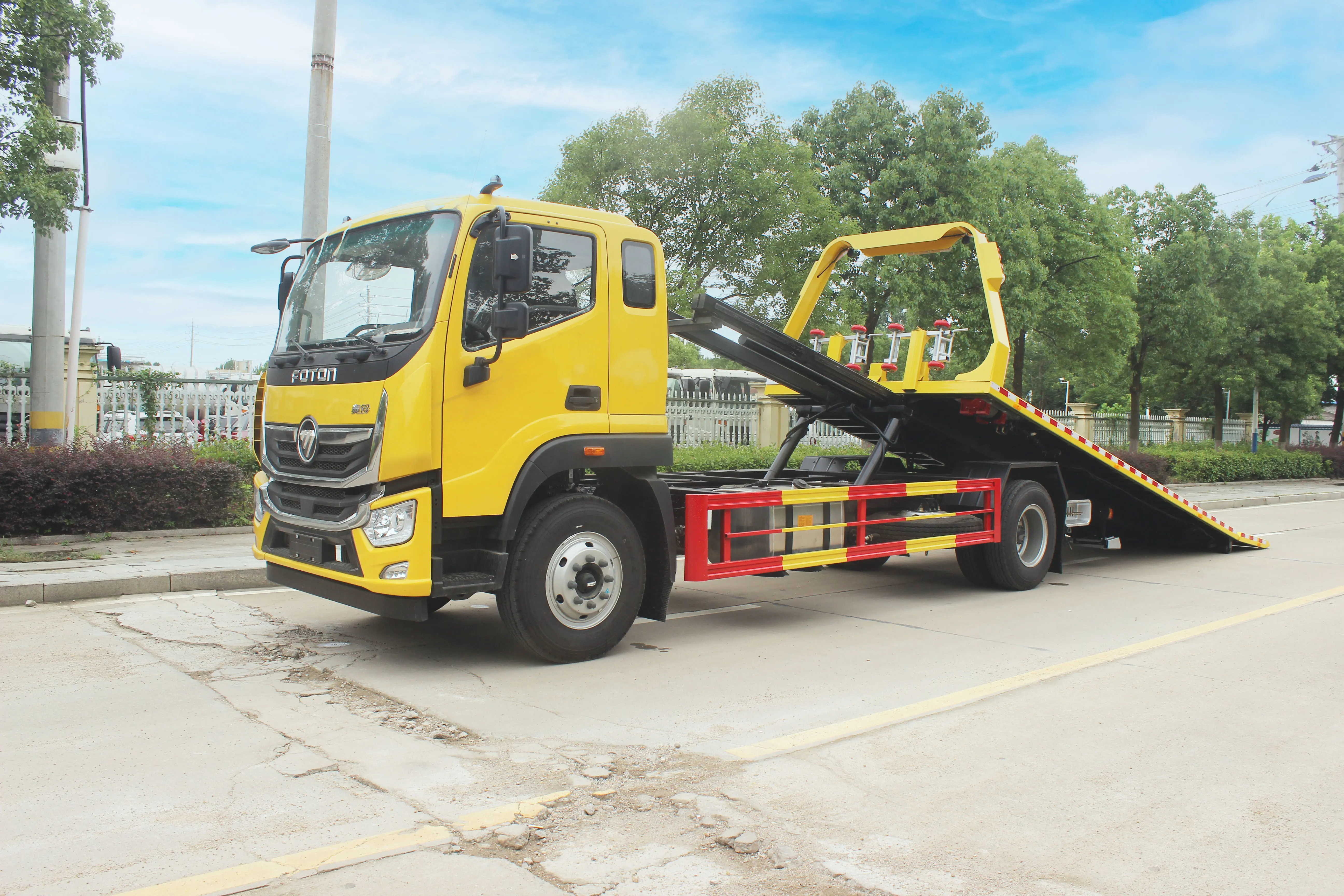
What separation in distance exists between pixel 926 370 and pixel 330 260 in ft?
18.0

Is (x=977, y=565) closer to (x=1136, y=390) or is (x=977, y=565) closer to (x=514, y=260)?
(x=514, y=260)

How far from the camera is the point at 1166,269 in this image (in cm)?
2902

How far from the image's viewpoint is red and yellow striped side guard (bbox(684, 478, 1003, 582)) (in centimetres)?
675

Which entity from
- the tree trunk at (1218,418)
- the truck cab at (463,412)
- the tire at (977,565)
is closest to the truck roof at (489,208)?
the truck cab at (463,412)

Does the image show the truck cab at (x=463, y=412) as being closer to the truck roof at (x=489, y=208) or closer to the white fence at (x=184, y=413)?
the truck roof at (x=489, y=208)

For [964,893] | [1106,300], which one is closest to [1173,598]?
[964,893]

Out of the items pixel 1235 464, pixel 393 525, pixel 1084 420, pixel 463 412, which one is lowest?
pixel 393 525

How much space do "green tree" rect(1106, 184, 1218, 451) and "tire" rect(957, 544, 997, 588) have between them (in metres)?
21.3

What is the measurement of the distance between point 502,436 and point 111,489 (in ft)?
23.3

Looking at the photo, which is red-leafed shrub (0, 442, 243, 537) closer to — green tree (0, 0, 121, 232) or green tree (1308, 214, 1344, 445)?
green tree (0, 0, 121, 232)

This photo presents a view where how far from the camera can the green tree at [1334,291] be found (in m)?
33.7

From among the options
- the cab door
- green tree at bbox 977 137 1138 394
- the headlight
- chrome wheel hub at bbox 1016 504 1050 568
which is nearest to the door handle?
the cab door

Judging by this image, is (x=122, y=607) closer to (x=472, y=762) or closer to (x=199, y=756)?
(x=199, y=756)

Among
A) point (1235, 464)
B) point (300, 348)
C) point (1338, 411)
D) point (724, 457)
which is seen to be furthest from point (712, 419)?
point (1338, 411)
